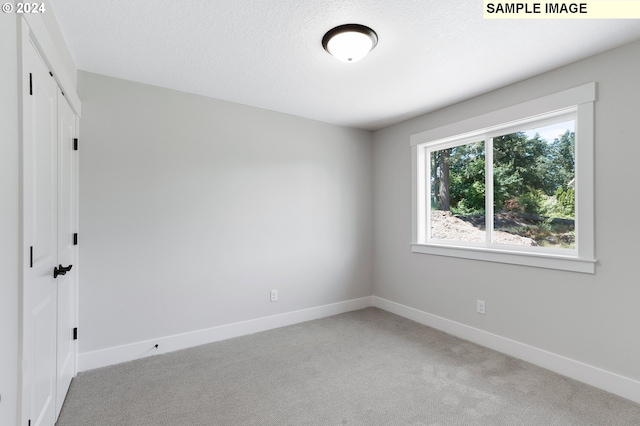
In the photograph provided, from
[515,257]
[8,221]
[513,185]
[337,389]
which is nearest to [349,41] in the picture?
[8,221]

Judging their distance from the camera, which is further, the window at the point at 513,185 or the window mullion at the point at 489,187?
the window mullion at the point at 489,187

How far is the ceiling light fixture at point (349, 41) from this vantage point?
1913 mm

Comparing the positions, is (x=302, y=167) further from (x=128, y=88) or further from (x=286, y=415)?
(x=286, y=415)

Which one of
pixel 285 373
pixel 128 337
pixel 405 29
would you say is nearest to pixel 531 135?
pixel 405 29

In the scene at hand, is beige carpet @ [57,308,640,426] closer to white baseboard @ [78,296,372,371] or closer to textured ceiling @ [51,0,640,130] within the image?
white baseboard @ [78,296,372,371]

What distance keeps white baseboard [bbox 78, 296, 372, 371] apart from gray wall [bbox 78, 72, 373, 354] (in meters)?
0.06

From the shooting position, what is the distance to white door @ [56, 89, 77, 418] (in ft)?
6.48

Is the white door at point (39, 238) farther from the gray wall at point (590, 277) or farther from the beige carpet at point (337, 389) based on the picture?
the gray wall at point (590, 277)

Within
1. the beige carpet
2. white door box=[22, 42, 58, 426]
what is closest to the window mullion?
the beige carpet

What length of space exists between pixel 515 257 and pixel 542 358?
2.78 feet

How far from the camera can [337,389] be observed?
2227mm

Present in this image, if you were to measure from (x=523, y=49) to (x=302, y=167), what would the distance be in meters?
2.36

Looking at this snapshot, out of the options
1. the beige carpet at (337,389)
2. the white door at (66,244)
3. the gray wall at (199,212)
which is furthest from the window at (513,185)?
the white door at (66,244)

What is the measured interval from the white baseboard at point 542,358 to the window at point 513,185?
73cm
